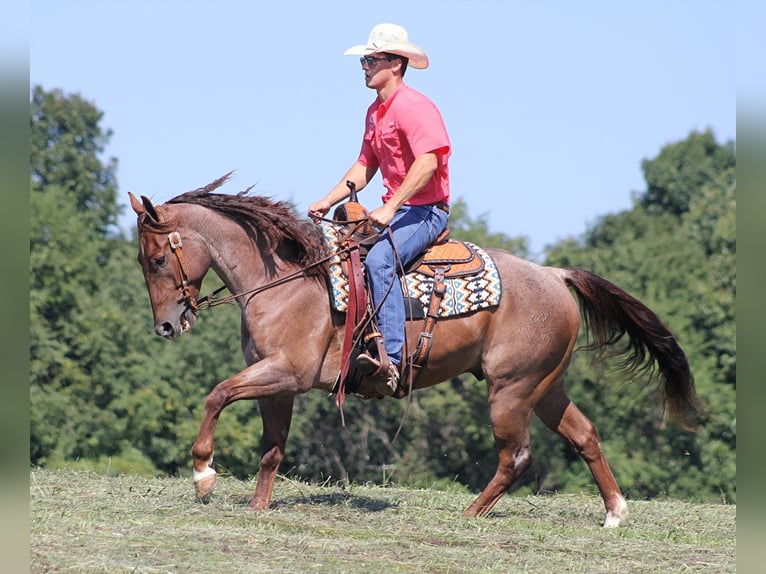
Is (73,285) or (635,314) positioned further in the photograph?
(73,285)

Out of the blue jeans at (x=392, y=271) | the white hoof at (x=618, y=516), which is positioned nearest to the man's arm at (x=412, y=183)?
the blue jeans at (x=392, y=271)

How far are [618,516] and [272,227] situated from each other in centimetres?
341

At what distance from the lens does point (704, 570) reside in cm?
670

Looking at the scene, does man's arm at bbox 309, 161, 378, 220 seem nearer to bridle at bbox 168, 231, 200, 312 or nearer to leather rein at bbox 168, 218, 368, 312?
leather rein at bbox 168, 218, 368, 312

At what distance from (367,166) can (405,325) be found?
1.41m

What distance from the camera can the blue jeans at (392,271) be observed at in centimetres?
812

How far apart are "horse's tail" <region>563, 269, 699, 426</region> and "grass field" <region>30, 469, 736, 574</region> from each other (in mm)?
971

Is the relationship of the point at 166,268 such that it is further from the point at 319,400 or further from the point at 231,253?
the point at 319,400

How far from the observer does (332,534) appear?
23.7ft

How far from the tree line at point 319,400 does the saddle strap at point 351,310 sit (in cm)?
1944

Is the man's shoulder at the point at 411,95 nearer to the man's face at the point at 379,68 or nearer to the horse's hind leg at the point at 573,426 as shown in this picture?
the man's face at the point at 379,68

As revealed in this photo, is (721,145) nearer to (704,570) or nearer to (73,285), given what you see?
(73,285)
